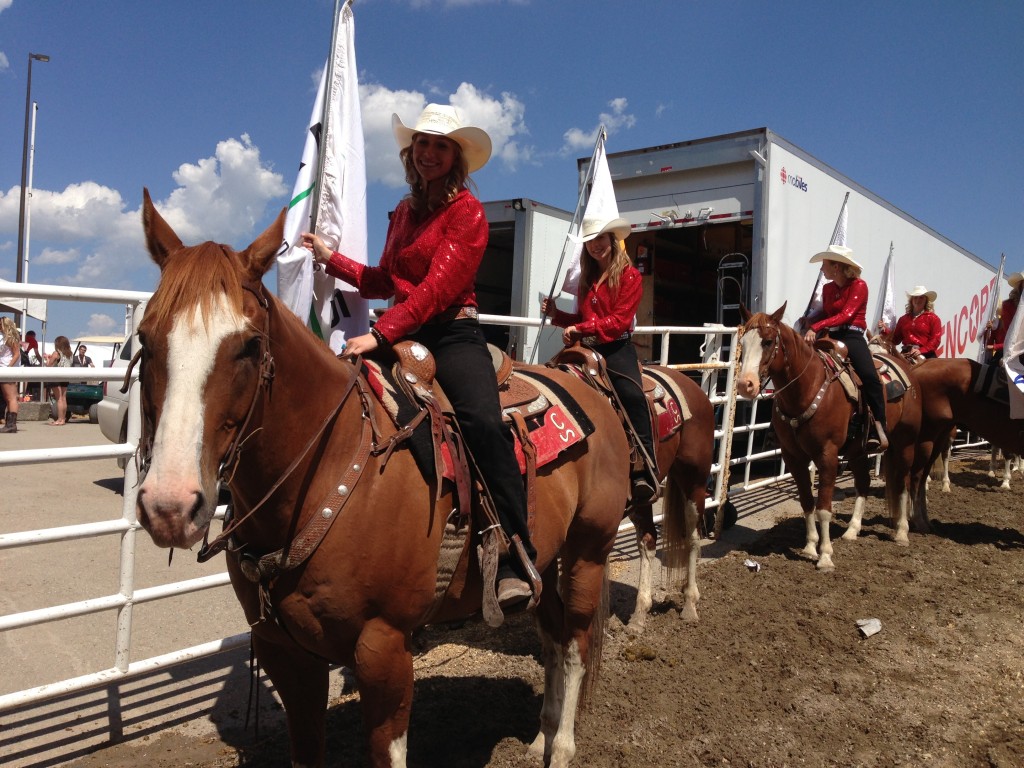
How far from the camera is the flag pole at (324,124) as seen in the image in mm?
3371

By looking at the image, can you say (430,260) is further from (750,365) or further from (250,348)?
(750,365)

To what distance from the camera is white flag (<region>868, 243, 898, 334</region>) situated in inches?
423

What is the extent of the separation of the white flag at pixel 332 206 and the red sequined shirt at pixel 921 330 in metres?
9.90

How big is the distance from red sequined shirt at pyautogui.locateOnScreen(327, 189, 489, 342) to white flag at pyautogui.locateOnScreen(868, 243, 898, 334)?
9967 millimetres

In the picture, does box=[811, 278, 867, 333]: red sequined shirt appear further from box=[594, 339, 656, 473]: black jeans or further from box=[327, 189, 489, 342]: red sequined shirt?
box=[327, 189, 489, 342]: red sequined shirt

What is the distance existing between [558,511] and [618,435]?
2.46 ft

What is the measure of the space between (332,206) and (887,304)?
987 centimetres

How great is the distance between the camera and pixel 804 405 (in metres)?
6.49

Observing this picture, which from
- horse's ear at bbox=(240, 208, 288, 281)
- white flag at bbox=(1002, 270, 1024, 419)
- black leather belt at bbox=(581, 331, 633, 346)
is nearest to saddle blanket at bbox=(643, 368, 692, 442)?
black leather belt at bbox=(581, 331, 633, 346)

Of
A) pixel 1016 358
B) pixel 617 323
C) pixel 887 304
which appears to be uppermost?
pixel 887 304

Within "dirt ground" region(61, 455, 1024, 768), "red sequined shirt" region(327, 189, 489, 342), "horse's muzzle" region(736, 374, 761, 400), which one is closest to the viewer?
"red sequined shirt" region(327, 189, 489, 342)

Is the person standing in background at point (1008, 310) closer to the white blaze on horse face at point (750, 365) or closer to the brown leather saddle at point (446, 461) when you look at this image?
the white blaze on horse face at point (750, 365)

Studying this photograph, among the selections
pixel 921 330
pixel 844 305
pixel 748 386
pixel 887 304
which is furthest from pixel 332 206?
pixel 921 330

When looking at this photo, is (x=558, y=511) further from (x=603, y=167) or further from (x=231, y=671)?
(x=603, y=167)
